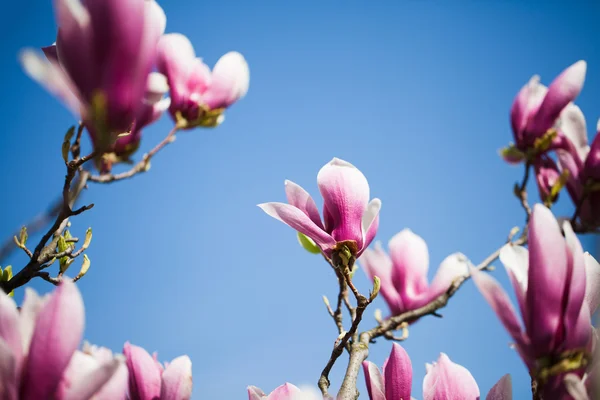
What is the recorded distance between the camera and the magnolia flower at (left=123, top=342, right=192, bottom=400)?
0.99 metres

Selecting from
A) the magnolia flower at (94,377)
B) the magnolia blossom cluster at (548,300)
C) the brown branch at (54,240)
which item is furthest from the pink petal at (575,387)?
the brown branch at (54,240)

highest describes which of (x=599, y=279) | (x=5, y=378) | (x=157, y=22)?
(x=157, y=22)

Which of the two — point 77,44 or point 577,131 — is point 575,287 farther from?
point 577,131

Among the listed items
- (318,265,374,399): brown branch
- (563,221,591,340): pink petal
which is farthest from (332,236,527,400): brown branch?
(563,221,591,340): pink petal

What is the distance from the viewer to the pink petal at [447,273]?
167cm

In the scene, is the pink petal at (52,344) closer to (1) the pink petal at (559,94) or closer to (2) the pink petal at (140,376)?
(2) the pink petal at (140,376)

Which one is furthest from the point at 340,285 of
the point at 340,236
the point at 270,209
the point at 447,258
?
the point at 447,258

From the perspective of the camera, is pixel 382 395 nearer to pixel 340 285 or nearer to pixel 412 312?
pixel 340 285

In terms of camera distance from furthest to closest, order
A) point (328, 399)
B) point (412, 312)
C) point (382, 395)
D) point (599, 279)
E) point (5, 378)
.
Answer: point (412, 312), point (382, 395), point (328, 399), point (599, 279), point (5, 378)

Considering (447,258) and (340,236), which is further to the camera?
(447,258)

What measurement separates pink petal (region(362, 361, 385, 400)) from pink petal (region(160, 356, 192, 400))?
39 cm

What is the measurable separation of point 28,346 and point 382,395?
2.25 feet

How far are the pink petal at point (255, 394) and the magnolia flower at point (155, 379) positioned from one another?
7.2 inches

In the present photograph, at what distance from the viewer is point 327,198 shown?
1.03m
